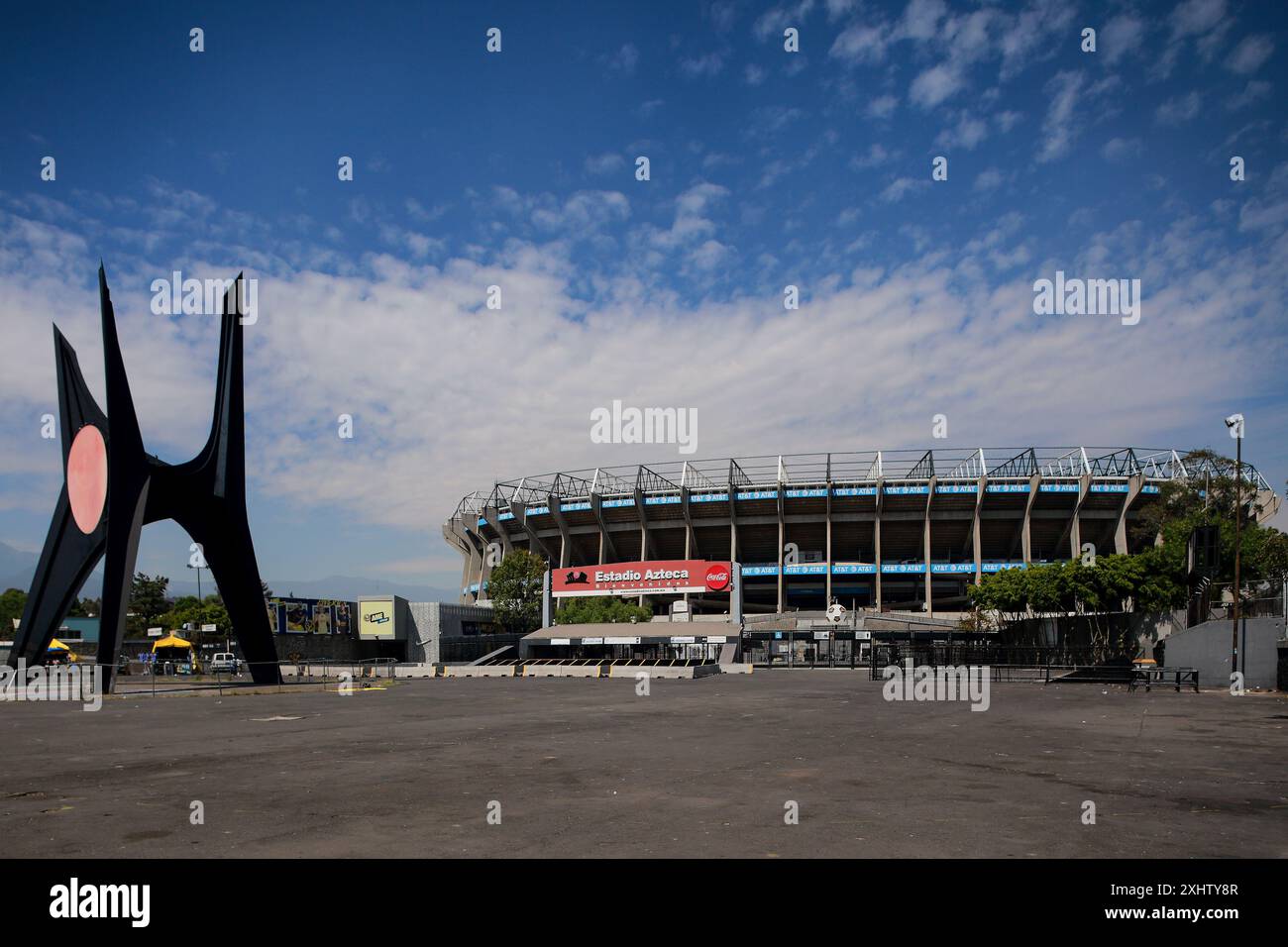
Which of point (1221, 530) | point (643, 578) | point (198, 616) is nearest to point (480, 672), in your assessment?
point (643, 578)

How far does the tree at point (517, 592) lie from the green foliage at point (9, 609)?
8941 cm

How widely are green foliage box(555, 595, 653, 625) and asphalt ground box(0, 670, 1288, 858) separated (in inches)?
2111

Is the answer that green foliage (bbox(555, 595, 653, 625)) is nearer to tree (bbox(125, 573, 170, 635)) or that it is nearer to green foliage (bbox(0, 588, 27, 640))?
tree (bbox(125, 573, 170, 635))

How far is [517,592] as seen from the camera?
8206cm

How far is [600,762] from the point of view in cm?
1310

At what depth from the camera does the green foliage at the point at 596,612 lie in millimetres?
75688

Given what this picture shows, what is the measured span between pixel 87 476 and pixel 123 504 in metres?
4.40

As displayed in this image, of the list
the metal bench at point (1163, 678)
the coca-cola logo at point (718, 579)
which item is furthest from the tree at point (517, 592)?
the metal bench at point (1163, 678)

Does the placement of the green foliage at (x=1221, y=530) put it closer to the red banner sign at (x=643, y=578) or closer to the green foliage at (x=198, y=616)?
the red banner sign at (x=643, y=578)

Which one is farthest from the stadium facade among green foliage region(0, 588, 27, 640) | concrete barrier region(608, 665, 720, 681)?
green foliage region(0, 588, 27, 640)

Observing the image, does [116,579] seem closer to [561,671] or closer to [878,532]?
[561,671]
